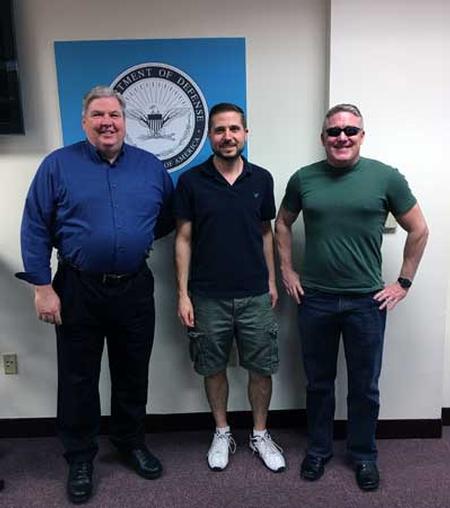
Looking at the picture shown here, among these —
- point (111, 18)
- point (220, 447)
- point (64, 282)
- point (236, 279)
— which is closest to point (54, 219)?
point (64, 282)

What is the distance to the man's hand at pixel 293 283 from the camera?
7.14 feet

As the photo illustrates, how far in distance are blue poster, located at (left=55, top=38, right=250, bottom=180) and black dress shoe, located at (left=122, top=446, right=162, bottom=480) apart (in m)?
1.30

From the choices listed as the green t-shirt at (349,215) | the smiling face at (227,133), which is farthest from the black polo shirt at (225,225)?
the green t-shirt at (349,215)

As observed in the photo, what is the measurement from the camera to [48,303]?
6.45ft

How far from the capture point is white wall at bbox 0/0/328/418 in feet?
7.29

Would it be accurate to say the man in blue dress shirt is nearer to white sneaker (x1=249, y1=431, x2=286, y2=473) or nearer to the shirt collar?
the shirt collar

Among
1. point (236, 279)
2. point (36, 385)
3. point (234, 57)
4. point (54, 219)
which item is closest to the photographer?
point (54, 219)

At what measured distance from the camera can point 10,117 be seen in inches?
86.3

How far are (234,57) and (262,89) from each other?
18cm

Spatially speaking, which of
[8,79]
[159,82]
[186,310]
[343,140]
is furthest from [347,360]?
[8,79]

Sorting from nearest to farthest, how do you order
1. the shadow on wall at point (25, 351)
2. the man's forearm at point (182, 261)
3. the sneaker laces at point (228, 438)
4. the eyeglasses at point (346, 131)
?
the eyeglasses at point (346, 131) → the man's forearm at point (182, 261) → the sneaker laces at point (228, 438) → the shadow on wall at point (25, 351)

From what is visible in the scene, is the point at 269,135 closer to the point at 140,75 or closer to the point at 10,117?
the point at 140,75

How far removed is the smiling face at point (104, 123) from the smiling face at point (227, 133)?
0.36m

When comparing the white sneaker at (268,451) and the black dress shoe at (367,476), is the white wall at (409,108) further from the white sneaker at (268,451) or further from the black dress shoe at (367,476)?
the white sneaker at (268,451)
